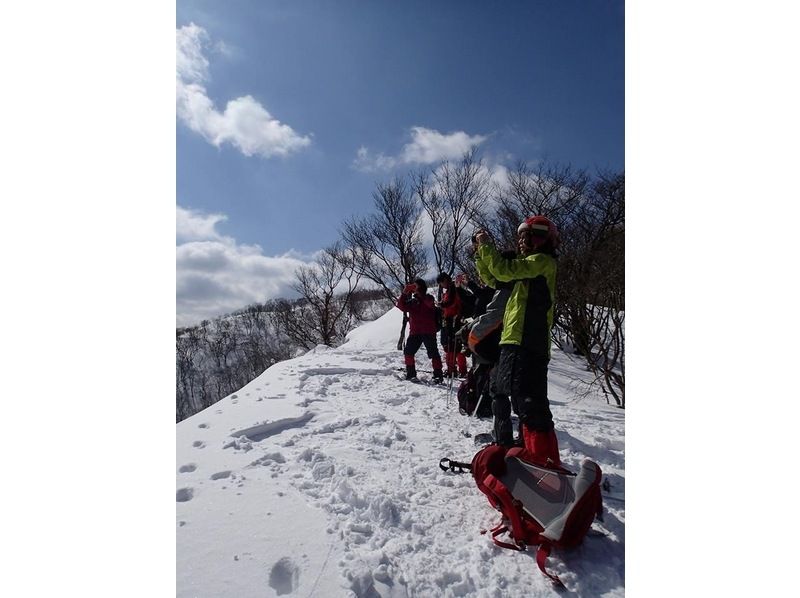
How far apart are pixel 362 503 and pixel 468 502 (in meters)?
0.63

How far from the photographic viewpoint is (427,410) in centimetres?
427

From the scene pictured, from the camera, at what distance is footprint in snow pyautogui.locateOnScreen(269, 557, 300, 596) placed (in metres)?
1.55

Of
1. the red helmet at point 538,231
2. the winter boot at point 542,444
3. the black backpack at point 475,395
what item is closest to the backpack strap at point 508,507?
the winter boot at point 542,444

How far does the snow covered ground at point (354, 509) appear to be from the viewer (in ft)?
5.18

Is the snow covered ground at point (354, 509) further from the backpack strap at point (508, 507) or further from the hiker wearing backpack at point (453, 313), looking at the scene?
the hiker wearing backpack at point (453, 313)

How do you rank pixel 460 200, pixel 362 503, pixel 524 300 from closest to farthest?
pixel 362 503 < pixel 524 300 < pixel 460 200

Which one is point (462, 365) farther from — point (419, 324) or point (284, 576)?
point (284, 576)

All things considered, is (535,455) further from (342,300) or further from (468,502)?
(342,300)

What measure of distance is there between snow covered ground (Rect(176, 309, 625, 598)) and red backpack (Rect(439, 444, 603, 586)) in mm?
80

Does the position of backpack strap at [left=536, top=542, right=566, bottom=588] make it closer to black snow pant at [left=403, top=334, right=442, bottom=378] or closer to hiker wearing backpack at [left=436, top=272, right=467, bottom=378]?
hiker wearing backpack at [left=436, top=272, right=467, bottom=378]

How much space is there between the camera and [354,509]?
2068 mm

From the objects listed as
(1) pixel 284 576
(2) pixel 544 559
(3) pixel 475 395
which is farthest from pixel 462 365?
(1) pixel 284 576

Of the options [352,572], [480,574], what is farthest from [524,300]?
[352,572]

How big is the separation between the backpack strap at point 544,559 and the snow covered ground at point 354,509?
33 millimetres
